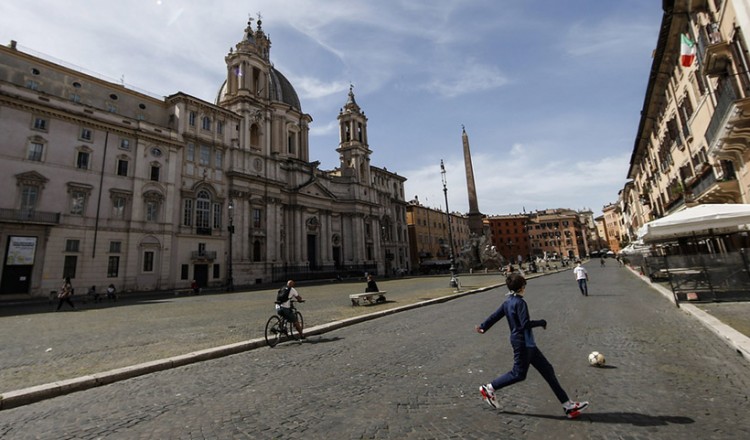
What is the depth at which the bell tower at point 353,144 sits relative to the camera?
197ft

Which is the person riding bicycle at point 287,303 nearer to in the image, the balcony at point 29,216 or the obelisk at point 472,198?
the balcony at point 29,216

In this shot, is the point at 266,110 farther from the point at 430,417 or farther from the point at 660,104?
the point at 430,417

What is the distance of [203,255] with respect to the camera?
3409cm

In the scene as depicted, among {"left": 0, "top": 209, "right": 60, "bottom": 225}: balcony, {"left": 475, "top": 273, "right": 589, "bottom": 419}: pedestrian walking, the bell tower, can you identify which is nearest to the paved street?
{"left": 475, "top": 273, "right": 589, "bottom": 419}: pedestrian walking

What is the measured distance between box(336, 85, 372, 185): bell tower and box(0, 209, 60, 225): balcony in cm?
3961

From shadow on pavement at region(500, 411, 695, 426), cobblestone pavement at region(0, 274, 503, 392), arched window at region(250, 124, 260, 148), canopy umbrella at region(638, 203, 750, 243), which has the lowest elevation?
shadow on pavement at region(500, 411, 695, 426)

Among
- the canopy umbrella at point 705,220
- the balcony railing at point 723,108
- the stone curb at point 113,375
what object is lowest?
the stone curb at point 113,375

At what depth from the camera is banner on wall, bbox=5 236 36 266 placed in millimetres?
23562

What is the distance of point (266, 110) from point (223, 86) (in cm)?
1035

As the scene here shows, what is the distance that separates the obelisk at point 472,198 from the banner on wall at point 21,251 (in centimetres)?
4674

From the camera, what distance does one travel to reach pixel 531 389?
465 centimetres

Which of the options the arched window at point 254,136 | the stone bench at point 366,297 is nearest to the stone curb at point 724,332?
the stone bench at point 366,297

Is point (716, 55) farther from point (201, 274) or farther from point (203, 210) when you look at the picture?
point (201, 274)

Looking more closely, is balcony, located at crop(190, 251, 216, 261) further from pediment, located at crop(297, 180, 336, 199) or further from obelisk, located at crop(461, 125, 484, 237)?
obelisk, located at crop(461, 125, 484, 237)
